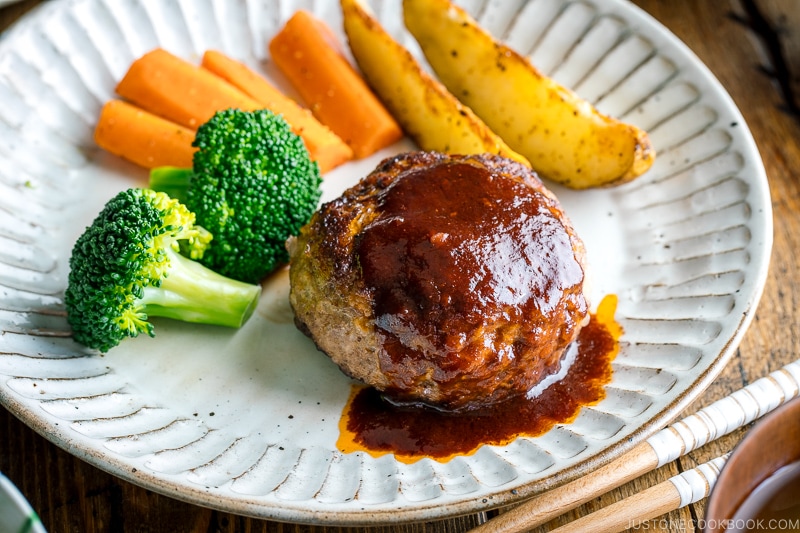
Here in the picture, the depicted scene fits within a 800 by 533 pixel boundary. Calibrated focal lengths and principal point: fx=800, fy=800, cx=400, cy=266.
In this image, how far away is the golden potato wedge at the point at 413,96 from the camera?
4043 mm

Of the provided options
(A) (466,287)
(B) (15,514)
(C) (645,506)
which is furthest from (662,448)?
(B) (15,514)

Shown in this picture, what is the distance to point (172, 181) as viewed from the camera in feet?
13.1

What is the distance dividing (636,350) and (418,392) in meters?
1.02

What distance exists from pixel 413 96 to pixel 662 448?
220 centimetres

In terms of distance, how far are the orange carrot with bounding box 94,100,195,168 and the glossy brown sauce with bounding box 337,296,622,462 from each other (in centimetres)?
172

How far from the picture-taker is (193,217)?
3561 millimetres

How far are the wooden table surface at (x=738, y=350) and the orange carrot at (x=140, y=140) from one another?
1.36m

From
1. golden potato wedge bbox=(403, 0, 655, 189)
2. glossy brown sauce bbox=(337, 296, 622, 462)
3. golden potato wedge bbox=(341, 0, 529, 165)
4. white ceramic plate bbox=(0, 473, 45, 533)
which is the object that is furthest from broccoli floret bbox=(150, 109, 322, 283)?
white ceramic plate bbox=(0, 473, 45, 533)

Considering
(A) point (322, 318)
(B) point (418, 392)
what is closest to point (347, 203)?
(A) point (322, 318)

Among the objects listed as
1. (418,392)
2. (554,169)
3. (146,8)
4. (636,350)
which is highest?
(146,8)

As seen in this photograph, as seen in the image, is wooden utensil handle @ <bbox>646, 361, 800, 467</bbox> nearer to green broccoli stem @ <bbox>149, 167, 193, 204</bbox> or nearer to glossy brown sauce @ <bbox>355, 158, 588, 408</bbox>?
glossy brown sauce @ <bbox>355, 158, 588, 408</bbox>

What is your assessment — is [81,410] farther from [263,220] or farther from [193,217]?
[263,220]

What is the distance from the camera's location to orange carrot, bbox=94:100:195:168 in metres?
4.26

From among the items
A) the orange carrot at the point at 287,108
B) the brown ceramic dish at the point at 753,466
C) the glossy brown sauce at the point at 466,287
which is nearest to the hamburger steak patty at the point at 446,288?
the glossy brown sauce at the point at 466,287
